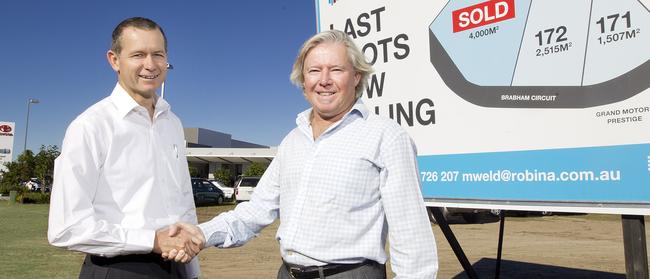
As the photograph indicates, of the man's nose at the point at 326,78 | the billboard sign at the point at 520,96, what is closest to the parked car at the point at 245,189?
the billboard sign at the point at 520,96

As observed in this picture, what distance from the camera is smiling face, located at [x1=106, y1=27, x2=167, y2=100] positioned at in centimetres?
221

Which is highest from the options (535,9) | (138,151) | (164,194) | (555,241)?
(535,9)

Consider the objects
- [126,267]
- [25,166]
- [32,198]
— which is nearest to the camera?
[126,267]

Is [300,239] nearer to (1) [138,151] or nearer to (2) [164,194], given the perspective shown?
(2) [164,194]

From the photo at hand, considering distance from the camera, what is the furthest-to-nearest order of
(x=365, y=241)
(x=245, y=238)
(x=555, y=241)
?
1. (x=555, y=241)
2. (x=245, y=238)
3. (x=365, y=241)

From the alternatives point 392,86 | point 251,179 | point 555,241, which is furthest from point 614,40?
point 251,179

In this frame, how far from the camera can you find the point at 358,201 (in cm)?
196

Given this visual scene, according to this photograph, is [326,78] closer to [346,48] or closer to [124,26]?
[346,48]

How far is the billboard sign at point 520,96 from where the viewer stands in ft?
9.32

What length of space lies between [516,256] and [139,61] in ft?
27.2

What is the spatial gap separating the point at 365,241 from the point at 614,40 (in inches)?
79.0

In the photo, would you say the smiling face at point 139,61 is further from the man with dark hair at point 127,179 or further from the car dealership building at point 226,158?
the car dealership building at point 226,158

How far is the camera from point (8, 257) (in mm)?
7926

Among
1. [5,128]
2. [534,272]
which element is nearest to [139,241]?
[534,272]
